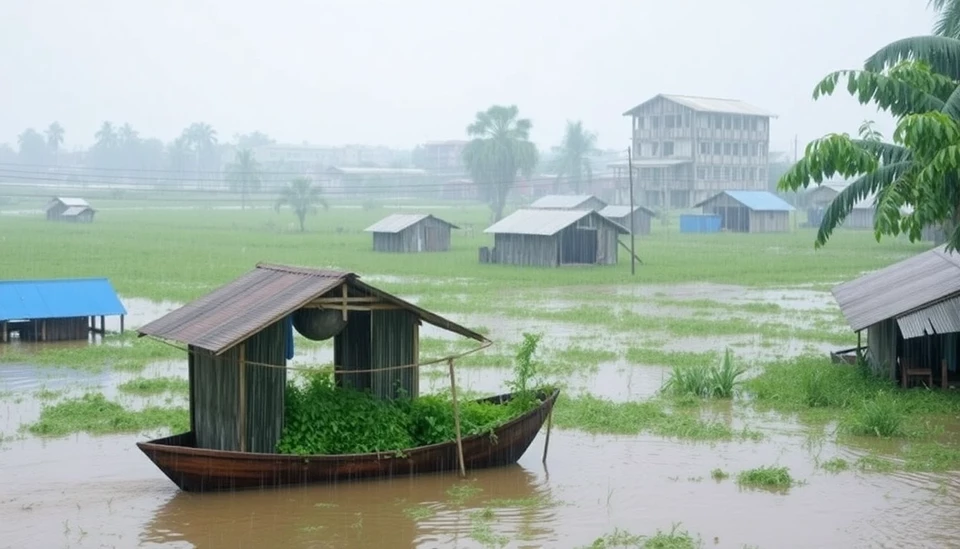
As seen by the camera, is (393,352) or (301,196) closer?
(393,352)

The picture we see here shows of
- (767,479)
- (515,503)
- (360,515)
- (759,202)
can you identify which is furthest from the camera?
(759,202)

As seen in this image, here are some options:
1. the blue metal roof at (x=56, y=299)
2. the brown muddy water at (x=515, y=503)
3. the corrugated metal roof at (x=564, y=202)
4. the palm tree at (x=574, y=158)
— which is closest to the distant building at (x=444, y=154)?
the palm tree at (x=574, y=158)

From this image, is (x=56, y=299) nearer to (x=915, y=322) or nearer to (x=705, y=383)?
(x=705, y=383)

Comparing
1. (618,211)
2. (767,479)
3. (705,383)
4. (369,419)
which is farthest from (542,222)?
(369,419)

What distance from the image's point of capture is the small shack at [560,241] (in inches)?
1885

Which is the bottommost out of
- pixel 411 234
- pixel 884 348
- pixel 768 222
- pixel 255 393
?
pixel 255 393

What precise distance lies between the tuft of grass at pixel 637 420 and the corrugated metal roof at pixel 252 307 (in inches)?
141

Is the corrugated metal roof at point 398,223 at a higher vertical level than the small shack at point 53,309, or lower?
higher

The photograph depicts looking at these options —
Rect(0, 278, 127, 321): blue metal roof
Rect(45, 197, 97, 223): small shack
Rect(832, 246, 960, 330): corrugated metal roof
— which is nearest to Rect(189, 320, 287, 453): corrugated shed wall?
Rect(832, 246, 960, 330): corrugated metal roof

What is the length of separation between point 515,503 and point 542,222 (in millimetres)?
35075

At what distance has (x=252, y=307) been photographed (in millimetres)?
14891

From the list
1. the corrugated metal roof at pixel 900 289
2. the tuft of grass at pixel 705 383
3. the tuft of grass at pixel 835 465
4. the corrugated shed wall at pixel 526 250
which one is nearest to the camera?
the tuft of grass at pixel 835 465

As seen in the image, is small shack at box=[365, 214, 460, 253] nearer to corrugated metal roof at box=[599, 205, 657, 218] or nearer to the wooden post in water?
corrugated metal roof at box=[599, 205, 657, 218]

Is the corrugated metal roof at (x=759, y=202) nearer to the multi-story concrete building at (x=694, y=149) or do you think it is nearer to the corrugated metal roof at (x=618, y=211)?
the corrugated metal roof at (x=618, y=211)
